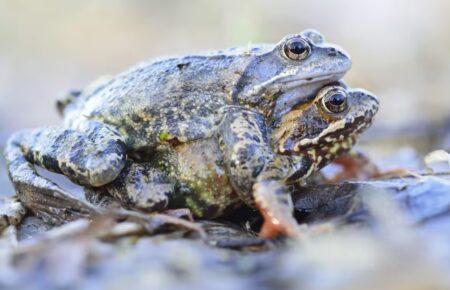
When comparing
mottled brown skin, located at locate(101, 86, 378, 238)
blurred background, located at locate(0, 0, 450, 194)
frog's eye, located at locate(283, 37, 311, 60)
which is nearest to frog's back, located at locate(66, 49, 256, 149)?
mottled brown skin, located at locate(101, 86, 378, 238)

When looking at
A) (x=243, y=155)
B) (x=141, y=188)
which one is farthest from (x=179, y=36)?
(x=243, y=155)

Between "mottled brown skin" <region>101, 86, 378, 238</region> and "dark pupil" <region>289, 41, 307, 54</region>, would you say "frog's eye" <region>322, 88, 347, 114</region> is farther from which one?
"dark pupil" <region>289, 41, 307, 54</region>

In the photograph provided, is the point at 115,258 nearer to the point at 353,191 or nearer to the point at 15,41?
the point at 353,191

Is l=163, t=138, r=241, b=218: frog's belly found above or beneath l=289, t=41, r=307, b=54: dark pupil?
beneath

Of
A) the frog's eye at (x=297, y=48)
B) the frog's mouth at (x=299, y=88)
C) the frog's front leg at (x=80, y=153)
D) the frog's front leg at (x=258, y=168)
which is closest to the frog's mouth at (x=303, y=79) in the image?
the frog's mouth at (x=299, y=88)

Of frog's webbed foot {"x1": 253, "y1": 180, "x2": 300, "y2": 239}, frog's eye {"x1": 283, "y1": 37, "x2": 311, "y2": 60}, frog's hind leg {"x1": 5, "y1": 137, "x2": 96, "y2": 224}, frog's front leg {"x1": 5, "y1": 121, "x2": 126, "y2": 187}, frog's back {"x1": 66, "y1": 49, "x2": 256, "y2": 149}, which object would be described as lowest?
frog's hind leg {"x1": 5, "y1": 137, "x2": 96, "y2": 224}

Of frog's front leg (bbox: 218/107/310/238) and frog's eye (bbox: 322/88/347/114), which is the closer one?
frog's front leg (bbox: 218/107/310/238)

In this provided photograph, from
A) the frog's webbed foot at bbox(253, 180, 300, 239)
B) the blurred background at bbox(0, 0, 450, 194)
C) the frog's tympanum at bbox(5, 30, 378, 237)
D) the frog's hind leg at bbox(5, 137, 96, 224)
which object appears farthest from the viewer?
the blurred background at bbox(0, 0, 450, 194)
